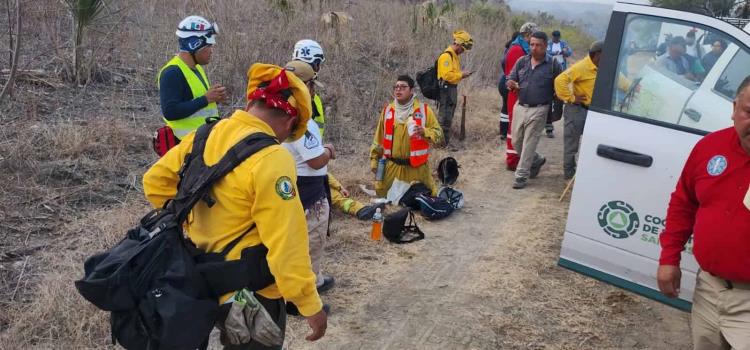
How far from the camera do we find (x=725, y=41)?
3.12 meters

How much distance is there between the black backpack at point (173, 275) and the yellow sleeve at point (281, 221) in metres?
0.09

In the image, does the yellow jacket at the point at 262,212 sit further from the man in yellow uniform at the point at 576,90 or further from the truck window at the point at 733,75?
the man in yellow uniform at the point at 576,90

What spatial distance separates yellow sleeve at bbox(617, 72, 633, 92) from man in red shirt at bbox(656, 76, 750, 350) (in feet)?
3.11

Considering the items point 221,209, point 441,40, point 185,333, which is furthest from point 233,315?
point 441,40

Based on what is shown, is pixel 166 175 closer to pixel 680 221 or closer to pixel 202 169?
pixel 202 169

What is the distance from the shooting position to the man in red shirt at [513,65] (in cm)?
779

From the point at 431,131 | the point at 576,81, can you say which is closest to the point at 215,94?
the point at 431,131

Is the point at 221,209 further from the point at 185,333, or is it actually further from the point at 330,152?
the point at 330,152

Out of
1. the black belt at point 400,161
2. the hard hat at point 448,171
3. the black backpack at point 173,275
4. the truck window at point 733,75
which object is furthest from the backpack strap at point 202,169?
the hard hat at point 448,171

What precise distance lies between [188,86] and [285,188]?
2.43 m

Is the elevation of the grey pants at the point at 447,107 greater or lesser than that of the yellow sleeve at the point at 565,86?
lesser

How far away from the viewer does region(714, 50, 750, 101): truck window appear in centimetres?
308

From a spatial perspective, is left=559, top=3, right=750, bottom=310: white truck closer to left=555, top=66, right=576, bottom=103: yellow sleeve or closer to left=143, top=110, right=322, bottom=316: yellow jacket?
left=143, top=110, right=322, bottom=316: yellow jacket

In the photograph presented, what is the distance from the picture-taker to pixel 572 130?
23.6ft
